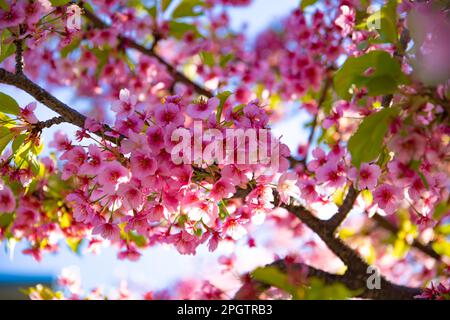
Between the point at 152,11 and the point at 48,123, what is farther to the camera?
the point at 152,11

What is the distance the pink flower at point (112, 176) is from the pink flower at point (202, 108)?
285mm

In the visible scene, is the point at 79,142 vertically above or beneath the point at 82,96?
beneath

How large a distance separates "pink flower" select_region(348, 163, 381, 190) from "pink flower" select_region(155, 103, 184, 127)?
63 centimetres

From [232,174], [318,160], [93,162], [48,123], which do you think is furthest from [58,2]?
[318,160]

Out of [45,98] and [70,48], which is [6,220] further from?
[70,48]

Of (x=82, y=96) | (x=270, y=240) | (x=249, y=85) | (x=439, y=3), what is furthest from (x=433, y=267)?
(x=82, y=96)

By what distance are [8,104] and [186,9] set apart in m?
1.74

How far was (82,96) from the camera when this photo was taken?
13.5 feet

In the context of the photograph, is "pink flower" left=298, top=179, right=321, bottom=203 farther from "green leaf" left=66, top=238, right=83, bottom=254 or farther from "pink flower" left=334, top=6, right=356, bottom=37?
"green leaf" left=66, top=238, right=83, bottom=254

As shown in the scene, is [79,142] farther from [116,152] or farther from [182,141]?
[182,141]

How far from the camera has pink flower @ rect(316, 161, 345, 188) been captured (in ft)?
6.52

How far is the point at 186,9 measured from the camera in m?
3.32

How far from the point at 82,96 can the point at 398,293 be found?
284 cm
